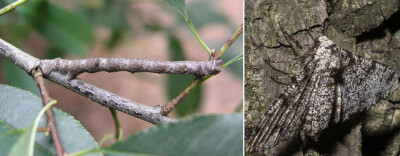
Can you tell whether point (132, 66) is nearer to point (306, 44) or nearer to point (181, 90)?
point (306, 44)

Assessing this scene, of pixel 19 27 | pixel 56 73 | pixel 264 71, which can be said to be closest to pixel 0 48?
pixel 56 73

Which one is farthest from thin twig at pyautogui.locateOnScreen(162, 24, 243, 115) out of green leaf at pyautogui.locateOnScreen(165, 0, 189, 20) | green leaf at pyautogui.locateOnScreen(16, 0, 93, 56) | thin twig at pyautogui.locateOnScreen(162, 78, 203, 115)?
green leaf at pyautogui.locateOnScreen(16, 0, 93, 56)

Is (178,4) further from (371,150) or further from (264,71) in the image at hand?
(371,150)

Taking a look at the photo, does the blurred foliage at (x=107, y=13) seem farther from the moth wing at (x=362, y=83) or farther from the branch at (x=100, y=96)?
the moth wing at (x=362, y=83)

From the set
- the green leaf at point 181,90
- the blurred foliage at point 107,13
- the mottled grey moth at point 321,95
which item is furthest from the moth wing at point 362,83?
the blurred foliage at point 107,13

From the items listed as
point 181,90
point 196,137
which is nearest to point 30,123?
point 196,137

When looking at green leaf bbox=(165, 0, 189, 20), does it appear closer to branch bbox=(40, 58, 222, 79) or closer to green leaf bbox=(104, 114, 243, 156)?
branch bbox=(40, 58, 222, 79)
